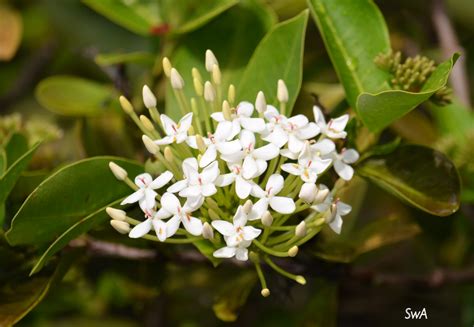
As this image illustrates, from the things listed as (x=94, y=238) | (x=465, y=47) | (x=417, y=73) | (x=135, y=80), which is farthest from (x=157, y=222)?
(x=465, y=47)

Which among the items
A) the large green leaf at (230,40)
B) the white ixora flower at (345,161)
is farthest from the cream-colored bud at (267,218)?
the large green leaf at (230,40)

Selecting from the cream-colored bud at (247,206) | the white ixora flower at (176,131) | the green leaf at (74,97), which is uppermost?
the white ixora flower at (176,131)

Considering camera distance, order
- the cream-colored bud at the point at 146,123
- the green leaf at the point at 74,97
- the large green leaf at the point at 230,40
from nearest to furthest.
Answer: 1. the cream-colored bud at the point at 146,123
2. the large green leaf at the point at 230,40
3. the green leaf at the point at 74,97

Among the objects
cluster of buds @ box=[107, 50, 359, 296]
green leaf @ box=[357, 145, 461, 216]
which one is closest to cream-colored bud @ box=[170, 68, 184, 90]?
cluster of buds @ box=[107, 50, 359, 296]

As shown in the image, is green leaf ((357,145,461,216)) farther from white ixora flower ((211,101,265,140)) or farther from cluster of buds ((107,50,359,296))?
white ixora flower ((211,101,265,140))

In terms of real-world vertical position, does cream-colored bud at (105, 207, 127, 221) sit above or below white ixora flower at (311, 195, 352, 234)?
above

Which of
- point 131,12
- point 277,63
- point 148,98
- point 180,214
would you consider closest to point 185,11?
point 131,12

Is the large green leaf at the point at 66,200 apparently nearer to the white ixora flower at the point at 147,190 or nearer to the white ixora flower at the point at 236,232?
the white ixora flower at the point at 147,190

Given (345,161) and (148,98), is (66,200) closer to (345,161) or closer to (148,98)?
(148,98)
